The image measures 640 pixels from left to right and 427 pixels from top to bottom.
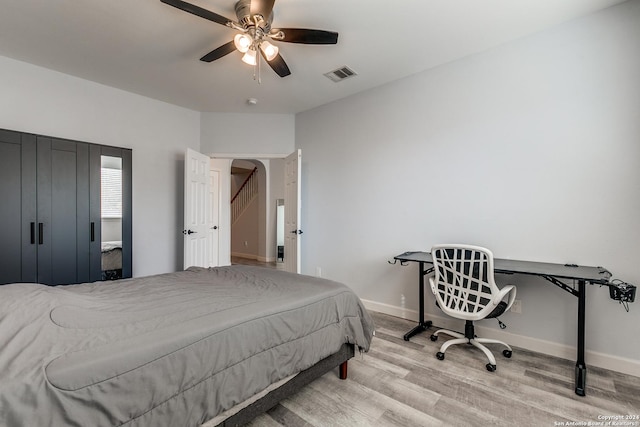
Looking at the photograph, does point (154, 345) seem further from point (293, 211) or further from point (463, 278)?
point (293, 211)

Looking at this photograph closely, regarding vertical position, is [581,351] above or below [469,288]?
below

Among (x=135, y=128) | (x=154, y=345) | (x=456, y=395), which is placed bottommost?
(x=456, y=395)

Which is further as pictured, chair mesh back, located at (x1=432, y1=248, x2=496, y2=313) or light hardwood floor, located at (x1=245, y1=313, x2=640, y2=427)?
chair mesh back, located at (x1=432, y1=248, x2=496, y2=313)

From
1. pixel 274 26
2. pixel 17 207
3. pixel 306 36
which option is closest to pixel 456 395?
pixel 306 36

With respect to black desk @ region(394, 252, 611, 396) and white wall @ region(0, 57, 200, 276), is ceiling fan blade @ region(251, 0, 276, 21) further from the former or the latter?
white wall @ region(0, 57, 200, 276)

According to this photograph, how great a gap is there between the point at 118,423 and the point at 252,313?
2.08 feet

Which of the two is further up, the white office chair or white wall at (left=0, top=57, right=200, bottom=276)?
white wall at (left=0, top=57, right=200, bottom=276)

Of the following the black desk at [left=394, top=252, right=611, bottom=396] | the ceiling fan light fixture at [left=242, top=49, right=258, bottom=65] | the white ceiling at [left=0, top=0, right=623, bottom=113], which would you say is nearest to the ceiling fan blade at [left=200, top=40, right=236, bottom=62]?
the ceiling fan light fixture at [left=242, top=49, right=258, bottom=65]

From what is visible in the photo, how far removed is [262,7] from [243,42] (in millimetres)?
336

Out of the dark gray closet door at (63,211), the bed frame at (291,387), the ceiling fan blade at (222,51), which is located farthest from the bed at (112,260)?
the bed frame at (291,387)

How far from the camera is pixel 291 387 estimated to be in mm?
1718

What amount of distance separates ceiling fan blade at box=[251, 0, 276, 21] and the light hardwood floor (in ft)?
8.04

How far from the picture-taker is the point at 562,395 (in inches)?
79.0

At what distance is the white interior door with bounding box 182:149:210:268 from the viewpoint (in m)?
4.12
